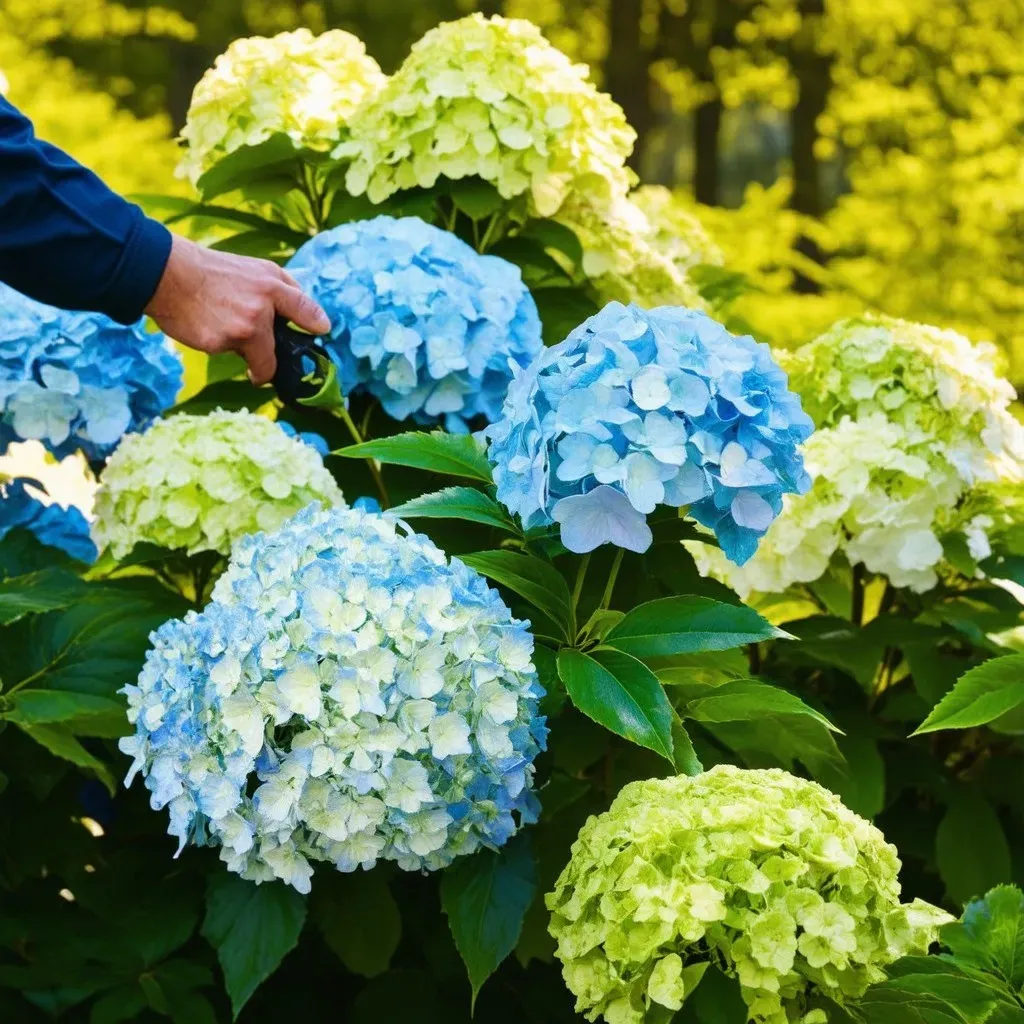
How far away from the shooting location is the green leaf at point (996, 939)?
1.30m

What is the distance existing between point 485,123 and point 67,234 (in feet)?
2.50

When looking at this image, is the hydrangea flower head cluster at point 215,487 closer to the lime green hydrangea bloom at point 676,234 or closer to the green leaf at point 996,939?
the green leaf at point 996,939

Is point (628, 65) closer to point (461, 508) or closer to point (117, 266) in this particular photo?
point (117, 266)

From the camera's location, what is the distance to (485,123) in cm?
228

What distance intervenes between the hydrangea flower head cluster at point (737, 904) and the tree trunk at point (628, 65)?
7893mm

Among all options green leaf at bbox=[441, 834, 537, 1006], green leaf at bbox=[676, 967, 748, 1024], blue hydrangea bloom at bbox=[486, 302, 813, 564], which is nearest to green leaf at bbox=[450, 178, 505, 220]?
blue hydrangea bloom at bbox=[486, 302, 813, 564]

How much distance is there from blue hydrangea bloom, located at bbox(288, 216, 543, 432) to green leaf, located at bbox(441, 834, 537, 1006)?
69 centimetres

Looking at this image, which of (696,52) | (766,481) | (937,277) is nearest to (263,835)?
(766,481)

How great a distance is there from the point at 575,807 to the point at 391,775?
567 mm

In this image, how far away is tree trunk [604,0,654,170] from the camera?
353 inches

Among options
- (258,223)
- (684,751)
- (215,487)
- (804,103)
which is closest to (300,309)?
(215,487)

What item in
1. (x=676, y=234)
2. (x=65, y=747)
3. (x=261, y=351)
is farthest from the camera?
(x=676, y=234)

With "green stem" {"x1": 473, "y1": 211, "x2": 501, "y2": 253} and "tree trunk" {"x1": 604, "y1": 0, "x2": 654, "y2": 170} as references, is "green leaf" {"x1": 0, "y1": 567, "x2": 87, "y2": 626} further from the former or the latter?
"tree trunk" {"x1": 604, "y1": 0, "x2": 654, "y2": 170}

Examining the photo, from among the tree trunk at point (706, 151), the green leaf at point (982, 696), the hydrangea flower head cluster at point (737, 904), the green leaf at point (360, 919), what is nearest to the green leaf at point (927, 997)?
the hydrangea flower head cluster at point (737, 904)
